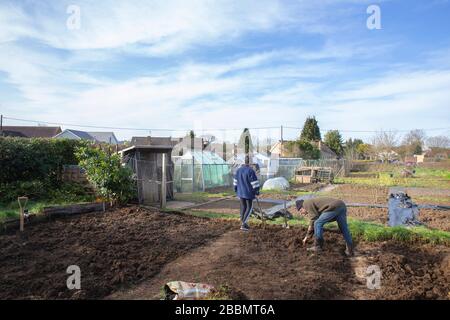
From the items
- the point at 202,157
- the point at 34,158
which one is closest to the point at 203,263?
the point at 34,158

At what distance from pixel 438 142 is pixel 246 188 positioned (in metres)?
78.9

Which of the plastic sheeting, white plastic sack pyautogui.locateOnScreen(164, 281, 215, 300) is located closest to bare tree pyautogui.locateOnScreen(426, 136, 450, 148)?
the plastic sheeting

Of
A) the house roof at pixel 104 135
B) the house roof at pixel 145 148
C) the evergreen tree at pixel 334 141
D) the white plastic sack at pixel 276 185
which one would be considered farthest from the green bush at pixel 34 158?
the evergreen tree at pixel 334 141

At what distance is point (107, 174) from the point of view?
12.0m

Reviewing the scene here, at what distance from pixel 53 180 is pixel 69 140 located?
187 cm

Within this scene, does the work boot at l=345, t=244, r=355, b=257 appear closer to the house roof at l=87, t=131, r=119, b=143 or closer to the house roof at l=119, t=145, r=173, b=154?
the house roof at l=119, t=145, r=173, b=154

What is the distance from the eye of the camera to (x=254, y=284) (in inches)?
209

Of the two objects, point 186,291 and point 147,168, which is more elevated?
point 147,168

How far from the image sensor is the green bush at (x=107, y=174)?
1205cm

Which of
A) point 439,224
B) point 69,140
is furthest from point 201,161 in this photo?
point 439,224

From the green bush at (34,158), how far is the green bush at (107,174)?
2.66 meters

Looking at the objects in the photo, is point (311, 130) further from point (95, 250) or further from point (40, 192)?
point (95, 250)

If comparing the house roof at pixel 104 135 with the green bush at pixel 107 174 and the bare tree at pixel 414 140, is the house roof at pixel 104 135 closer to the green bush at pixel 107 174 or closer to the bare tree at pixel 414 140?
the green bush at pixel 107 174
